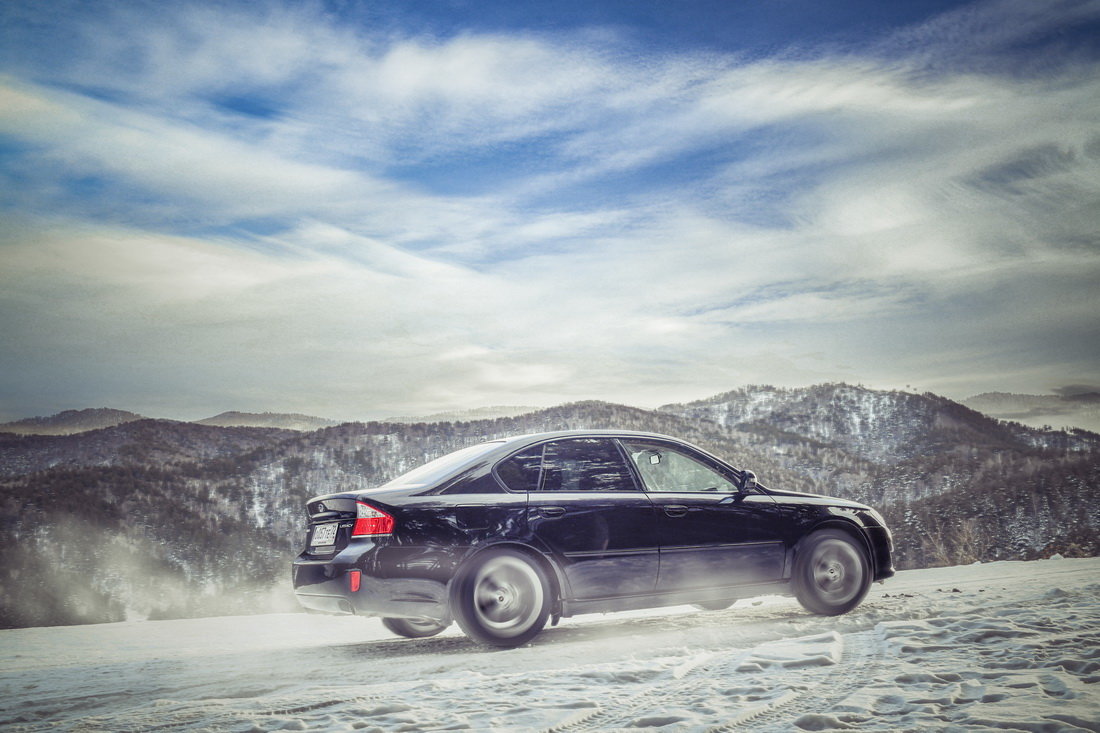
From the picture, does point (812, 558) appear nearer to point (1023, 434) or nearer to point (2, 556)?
point (2, 556)

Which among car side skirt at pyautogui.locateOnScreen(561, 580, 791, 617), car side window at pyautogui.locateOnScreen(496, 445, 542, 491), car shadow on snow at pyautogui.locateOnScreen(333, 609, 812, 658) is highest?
car side window at pyautogui.locateOnScreen(496, 445, 542, 491)

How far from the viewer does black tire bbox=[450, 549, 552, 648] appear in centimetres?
659

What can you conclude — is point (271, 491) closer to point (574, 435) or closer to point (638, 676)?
point (574, 435)

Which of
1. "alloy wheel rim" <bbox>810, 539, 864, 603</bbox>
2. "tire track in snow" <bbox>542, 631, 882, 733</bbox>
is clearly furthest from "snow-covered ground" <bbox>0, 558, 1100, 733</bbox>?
"alloy wheel rim" <bbox>810, 539, 864, 603</bbox>

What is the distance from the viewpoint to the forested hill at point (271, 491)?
31.0 m

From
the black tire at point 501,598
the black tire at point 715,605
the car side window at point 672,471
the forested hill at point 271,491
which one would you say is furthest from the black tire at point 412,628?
the forested hill at point 271,491

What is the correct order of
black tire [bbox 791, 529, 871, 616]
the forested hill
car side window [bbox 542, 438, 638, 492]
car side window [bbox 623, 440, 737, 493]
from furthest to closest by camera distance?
1. the forested hill
2. black tire [bbox 791, 529, 871, 616]
3. car side window [bbox 623, 440, 737, 493]
4. car side window [bbox 542, 438, 638, 492]

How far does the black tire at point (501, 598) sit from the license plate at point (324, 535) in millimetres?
1056

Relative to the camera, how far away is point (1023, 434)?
82.3 metres

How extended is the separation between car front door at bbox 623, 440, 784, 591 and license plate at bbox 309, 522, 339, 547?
2.50m

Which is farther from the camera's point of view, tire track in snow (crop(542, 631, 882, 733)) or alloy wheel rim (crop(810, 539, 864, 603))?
alloy wheel rim (crop(810, 539, 864, 603))

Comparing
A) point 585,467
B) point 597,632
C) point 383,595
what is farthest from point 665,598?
point 383,595

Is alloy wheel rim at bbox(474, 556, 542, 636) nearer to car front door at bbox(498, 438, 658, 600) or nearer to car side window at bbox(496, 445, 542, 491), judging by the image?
car front door at bbox(498, 438, 658, 600)

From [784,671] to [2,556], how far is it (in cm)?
4579
